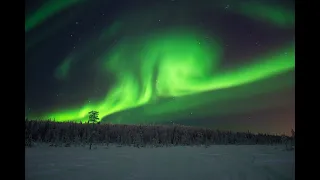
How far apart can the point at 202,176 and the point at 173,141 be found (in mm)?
9442
